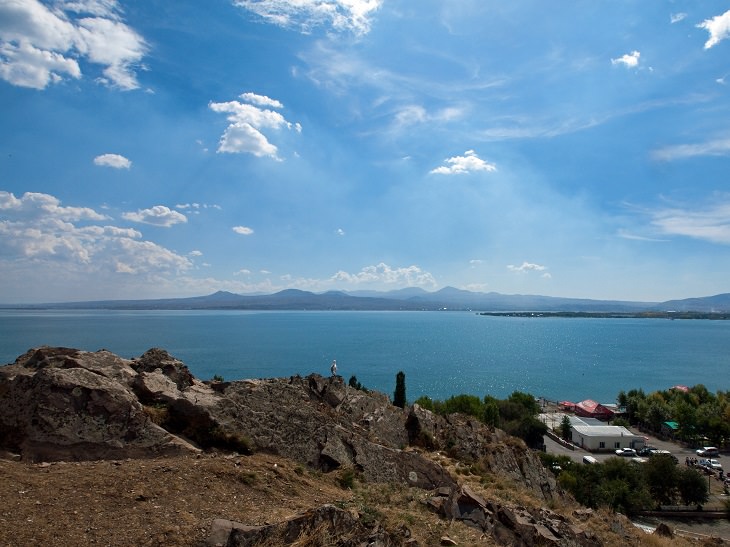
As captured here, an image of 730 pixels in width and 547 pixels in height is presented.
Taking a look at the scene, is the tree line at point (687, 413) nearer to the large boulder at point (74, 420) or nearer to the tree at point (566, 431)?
the tree at point (566, 431)

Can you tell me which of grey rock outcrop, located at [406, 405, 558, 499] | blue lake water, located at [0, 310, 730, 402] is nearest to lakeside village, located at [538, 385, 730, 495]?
blue lake water, located at [0, 310, 730, 402]

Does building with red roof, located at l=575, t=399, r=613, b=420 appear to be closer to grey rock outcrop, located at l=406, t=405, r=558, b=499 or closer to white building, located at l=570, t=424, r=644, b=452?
white building, located at l=570, t=424, r=644, b=452

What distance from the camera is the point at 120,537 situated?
294 inches

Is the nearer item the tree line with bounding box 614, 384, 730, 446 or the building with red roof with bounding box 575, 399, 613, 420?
the tree line with bounding box 614, 384, 730, 446

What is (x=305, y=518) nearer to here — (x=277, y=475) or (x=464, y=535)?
(x=277, y=475)

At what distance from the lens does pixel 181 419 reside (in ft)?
41.2

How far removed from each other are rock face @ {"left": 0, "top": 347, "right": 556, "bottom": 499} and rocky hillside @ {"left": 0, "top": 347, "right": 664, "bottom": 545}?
28 millimetres

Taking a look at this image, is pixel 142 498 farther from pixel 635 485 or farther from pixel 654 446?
pixel 654 446

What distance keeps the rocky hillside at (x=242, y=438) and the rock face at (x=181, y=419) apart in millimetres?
28

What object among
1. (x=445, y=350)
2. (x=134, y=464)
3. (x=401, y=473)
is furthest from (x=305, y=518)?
(x=445, y=350)

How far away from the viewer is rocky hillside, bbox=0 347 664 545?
31.1 feet

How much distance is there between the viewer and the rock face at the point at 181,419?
416 inches

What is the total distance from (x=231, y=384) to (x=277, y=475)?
14.3 feet

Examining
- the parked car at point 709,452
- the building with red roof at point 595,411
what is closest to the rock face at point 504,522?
the parked car at point 709,452
